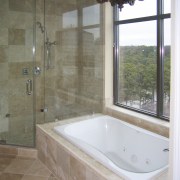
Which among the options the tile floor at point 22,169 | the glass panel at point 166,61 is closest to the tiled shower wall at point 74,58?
the tile floor at point 22,169

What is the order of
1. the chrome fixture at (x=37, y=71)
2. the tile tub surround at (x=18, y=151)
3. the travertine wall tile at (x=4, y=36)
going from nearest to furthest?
1. the tile tub surround at (x=18, y=151)
2. the travertine wall tile at (x=4, y=36)
3. the chrome fixture at (x=37, y=71)

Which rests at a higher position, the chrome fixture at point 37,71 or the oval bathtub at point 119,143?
the chrome fixture at point 37,71

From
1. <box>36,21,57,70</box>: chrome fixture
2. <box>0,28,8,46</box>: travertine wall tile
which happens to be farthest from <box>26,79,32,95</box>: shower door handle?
<box>0,28,8,46</box>: travertine wall tile

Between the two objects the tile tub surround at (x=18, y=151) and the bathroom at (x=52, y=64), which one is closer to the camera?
the tile tub surround at (x=18, y=151)

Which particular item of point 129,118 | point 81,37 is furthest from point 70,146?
point 81,37

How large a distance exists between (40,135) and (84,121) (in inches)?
24.2

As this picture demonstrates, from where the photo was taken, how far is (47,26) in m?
3.50

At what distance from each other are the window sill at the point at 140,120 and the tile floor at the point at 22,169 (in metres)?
1.22

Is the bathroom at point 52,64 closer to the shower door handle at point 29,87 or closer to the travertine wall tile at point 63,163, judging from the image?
the shower door handle at point 29,87

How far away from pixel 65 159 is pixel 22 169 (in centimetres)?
72

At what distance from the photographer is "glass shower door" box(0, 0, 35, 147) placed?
343 centimetres

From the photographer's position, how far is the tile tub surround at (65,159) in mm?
1952

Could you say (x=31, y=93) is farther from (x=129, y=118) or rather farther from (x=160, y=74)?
(x=160, y=74)

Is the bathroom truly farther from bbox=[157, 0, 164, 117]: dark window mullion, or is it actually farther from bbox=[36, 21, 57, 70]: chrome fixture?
bbox=[157, 0, 164, 117]: dark window mullion
